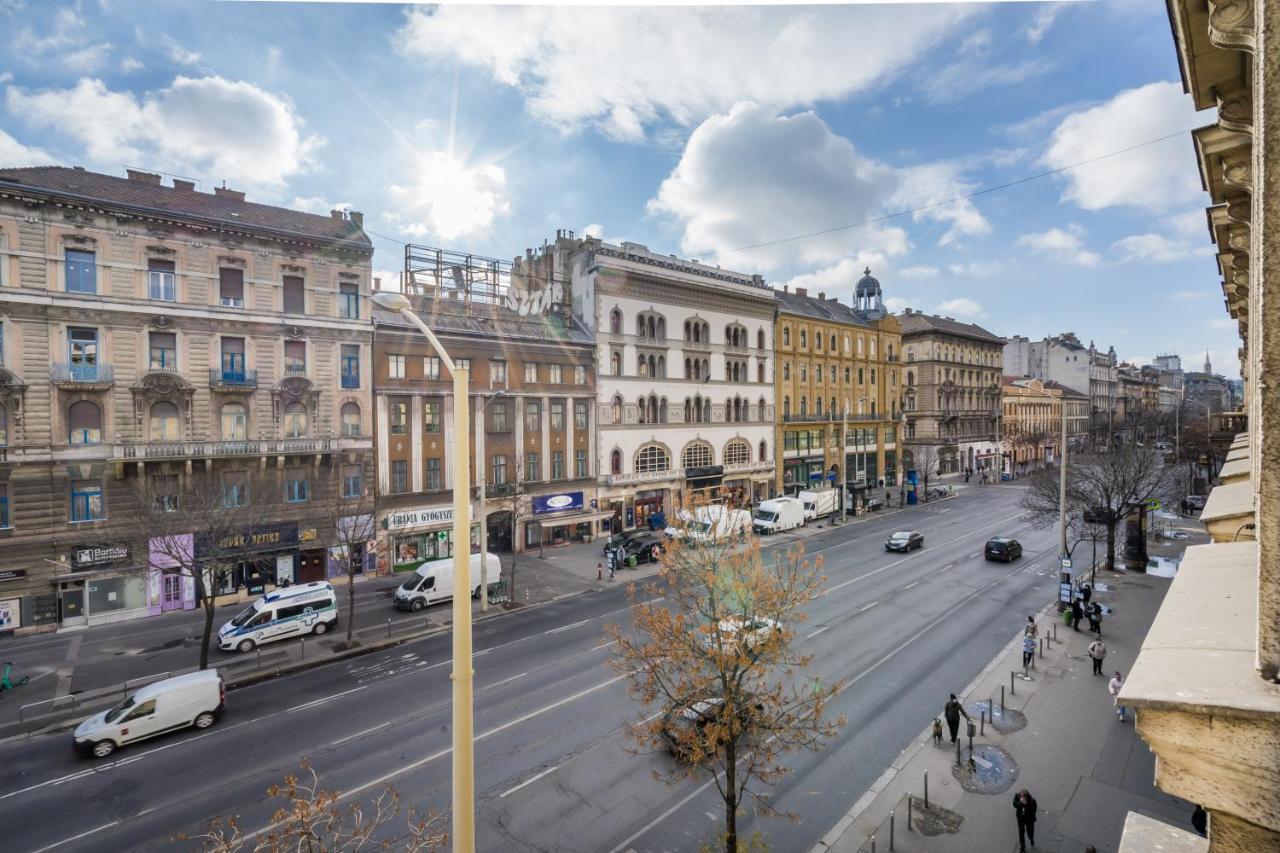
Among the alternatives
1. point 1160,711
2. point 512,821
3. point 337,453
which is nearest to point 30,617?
point 337,453

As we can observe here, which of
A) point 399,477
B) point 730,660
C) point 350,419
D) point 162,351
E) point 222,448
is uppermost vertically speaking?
point 162,351

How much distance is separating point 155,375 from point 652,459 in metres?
29.9

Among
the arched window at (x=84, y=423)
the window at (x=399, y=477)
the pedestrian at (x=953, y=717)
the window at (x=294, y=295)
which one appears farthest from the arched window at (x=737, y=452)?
the arched window at (x=84, y=423)

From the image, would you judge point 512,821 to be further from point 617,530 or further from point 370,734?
point 617,530

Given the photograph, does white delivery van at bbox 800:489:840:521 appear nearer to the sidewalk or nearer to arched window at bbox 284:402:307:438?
the sidewalk

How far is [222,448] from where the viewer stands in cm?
2756

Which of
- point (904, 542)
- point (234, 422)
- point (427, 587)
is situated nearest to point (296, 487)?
point (234, 422)

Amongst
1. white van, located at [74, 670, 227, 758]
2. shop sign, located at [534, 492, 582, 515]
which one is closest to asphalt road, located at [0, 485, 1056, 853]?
white van, located at [74, 670, 227, 758]

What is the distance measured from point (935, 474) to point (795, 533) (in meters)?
37.3

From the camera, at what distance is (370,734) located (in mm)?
15742

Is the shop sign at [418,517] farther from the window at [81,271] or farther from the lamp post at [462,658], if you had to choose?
the lamp post at [462,658]

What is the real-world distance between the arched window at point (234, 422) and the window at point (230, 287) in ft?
16.7

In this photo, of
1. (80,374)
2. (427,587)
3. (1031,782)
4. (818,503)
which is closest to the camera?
(1031,782)

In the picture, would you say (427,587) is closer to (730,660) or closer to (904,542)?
(730,660)
